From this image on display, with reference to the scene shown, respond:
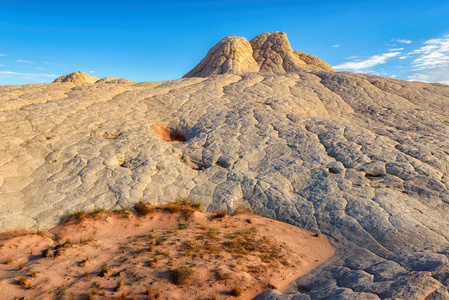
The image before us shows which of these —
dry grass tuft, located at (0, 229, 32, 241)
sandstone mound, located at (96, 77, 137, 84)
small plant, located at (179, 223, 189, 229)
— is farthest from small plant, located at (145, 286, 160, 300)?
sandstone mound, located at (96, 77, 137, 84)

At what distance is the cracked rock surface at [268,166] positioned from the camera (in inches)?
221

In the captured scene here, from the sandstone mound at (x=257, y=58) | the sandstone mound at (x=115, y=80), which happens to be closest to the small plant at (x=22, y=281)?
the sandstone mound at (x=257, y=58)

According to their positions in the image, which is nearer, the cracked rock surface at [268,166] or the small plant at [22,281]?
the small plant at [22,281]

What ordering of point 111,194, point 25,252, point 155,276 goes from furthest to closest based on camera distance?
point 111,194 → point 25,252 → point 155,276

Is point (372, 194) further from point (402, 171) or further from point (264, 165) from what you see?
point (264, 165)

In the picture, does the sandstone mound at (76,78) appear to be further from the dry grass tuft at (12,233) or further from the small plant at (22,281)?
the small plant at (22,281)

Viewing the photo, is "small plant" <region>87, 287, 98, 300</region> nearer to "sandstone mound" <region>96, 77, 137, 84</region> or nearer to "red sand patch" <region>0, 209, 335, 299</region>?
"red sand patch" <region>0, 209, 335, 299</region>

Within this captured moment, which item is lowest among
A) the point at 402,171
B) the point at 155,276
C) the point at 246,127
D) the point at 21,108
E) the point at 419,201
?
the point at 155,276

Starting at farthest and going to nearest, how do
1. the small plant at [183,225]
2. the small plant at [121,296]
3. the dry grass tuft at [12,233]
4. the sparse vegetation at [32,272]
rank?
the small plant at [183,225] < the dry grass tuft at [12,233] < the sparse vegetation at [32,272] < the small plant at [121,296]

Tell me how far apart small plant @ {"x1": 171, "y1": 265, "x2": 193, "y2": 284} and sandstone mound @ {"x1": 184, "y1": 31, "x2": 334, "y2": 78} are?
24.9 metres

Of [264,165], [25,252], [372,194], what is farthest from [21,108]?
[372,194]

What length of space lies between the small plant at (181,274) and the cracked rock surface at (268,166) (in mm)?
1425

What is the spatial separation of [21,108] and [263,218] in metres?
11.0

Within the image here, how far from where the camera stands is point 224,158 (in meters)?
9.35
